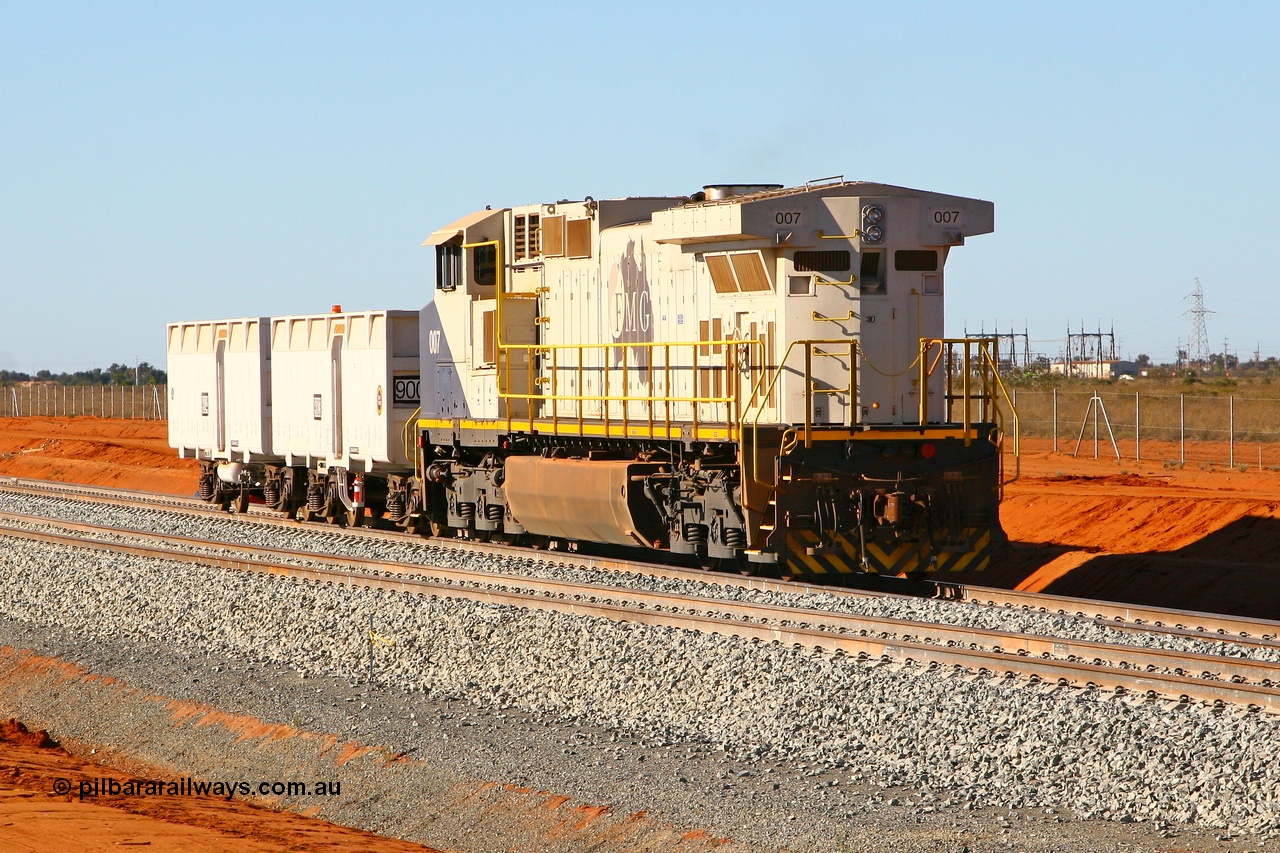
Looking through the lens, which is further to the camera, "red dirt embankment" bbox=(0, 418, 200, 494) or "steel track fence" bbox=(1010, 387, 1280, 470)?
"red dirt embankment" bbox=(0, 418, 200, 494)

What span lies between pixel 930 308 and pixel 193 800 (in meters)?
9.02

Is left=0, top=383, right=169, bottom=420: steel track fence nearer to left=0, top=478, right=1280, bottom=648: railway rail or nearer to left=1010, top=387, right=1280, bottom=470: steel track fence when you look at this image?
left=1010, top=387, right=1280, bottom=470: steel track fence

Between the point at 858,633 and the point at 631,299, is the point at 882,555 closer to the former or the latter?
the point at 858,633

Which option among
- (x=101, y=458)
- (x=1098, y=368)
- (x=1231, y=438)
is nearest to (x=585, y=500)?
(x=1231, y=438)

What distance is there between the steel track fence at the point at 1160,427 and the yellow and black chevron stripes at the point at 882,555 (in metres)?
15.6

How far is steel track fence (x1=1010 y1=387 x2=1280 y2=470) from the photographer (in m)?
31.8

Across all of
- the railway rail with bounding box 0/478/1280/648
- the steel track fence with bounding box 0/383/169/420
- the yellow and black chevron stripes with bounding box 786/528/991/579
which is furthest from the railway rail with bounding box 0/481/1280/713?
the steel track fence with bounding box 0/383/169/420

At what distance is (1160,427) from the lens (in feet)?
118

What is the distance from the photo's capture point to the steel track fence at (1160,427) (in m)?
31.8

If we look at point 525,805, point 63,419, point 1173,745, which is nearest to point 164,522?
point 525,805

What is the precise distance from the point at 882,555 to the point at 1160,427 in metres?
23.6

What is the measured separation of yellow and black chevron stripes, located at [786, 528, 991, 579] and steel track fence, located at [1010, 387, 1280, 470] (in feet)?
51.3

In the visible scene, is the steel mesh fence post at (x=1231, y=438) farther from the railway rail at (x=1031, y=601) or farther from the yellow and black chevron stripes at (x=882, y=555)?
the yellow and black chevron stripes at (x=882, y=555)

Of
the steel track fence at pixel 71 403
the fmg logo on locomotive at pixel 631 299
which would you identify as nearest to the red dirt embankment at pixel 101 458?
the steel track fence at pixel 71 403
